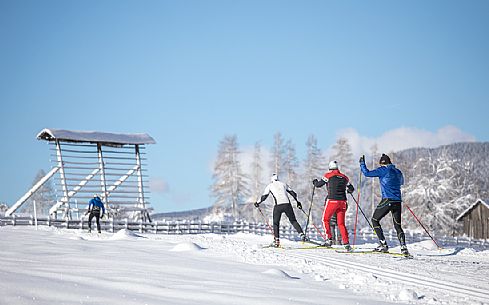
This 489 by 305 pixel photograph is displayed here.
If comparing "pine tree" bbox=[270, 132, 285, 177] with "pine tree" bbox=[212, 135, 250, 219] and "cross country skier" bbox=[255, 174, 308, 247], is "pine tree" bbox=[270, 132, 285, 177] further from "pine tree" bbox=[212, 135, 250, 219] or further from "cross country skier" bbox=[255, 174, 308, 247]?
"cross country skier" bbox=[255, 174, 308, 247]

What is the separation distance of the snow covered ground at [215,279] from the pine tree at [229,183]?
38527 millimetres

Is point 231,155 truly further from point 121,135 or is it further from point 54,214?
point 54,214

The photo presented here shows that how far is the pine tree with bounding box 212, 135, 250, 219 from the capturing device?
160ft

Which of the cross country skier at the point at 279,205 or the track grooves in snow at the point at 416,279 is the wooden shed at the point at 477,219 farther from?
the track grooves in snow at the point at 416,279

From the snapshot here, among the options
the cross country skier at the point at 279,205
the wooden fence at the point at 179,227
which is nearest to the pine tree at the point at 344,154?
the wooden fence at the point at 179,227

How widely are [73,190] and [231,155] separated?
1909 centimetres

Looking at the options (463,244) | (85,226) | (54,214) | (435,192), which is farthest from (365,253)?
(435,192)

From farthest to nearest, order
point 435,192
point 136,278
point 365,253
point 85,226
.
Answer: point 435,192, point 85,226, point 365,253, point 136,278

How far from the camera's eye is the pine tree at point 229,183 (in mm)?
48656

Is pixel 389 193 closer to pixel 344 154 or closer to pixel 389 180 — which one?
pixel 389 180

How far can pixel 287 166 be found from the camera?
165ft

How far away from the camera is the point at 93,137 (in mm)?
34156

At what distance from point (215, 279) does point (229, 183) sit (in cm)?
4239

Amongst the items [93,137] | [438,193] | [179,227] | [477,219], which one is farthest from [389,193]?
[477,219]
